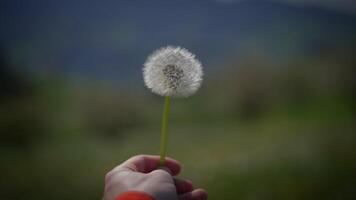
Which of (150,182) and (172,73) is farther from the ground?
(172,73)

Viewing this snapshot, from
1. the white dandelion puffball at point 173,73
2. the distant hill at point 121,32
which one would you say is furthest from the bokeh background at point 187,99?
the white dandelion puffball at point 173,73

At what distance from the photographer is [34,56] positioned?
789 millimetres

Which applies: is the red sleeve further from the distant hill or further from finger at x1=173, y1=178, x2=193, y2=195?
the distant hill

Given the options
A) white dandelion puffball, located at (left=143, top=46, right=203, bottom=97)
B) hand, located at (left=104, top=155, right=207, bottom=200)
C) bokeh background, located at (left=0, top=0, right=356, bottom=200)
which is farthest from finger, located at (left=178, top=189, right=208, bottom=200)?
bokeh background, located at (left=0, top=0, right=356, bottom=200)

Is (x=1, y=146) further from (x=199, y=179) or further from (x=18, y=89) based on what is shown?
(x=199, y=179)

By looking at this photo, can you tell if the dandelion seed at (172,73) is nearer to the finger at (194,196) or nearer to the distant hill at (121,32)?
the finger at (194,196)

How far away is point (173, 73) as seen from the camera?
48cm

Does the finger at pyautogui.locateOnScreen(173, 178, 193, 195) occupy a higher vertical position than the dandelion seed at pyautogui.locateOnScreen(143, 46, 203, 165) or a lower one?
lower

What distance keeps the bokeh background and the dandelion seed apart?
30 cm

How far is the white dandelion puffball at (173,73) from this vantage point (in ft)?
1.56

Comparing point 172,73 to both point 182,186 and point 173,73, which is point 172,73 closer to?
point 173,73

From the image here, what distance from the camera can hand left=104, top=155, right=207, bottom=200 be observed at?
402mm

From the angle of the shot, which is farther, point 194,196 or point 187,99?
point 187,99

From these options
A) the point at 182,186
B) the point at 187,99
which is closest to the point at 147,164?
the point at 182,186
